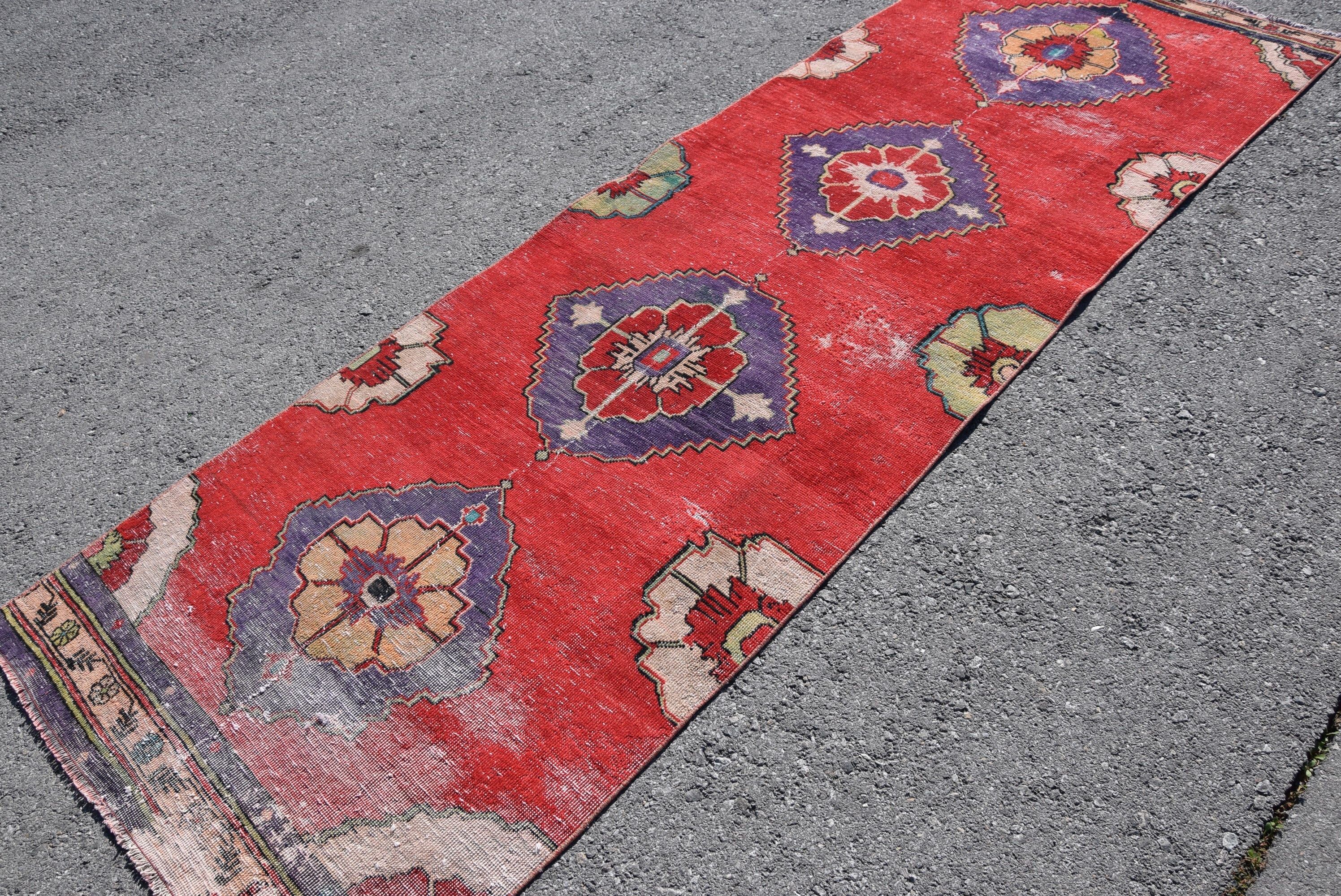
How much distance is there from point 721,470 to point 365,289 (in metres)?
1.85

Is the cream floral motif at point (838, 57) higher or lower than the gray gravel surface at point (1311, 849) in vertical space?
higher

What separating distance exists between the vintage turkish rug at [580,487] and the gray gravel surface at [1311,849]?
1422mm

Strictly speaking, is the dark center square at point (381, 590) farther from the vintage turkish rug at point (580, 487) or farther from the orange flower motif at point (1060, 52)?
the orange flower motif at point (1060, 52)

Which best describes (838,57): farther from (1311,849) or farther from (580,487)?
(1311,849)

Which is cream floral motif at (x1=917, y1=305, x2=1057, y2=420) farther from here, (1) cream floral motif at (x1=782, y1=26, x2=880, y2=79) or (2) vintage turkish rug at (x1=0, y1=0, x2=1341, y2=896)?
(1) cream floral motif at (x1=782, y1=26, x2=880, y2=79)

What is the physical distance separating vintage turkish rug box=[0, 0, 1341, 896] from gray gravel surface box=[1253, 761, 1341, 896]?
56.0 inches

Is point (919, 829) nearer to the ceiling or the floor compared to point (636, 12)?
nearer to the floor

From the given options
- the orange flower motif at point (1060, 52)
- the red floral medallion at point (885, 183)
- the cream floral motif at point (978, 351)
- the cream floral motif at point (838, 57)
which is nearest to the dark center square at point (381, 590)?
the cream floral motif at point (978, 351)

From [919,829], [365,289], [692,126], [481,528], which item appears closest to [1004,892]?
[919,829]

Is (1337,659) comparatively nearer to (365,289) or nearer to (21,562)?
(365,289)

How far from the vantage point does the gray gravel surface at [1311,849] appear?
8.06 ft

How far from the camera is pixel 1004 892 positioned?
2492 millimetres

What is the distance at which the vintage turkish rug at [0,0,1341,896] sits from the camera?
2814mm

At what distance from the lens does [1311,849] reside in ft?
8.24
